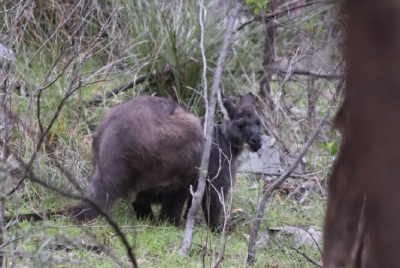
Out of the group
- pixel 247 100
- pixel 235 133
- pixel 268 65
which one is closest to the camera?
pixel 235 133

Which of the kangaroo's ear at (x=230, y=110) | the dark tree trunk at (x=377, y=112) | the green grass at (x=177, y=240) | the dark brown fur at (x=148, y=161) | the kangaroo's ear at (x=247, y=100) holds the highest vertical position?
the dark tree trunk at (x=377, y=112)

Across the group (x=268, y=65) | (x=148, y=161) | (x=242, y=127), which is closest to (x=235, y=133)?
(x=242, y=127)

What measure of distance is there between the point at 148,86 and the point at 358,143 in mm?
7351

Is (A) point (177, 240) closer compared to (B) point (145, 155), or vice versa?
(A) point (177, 240)

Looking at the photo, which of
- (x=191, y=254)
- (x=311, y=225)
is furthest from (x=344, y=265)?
(x=311, y=225)

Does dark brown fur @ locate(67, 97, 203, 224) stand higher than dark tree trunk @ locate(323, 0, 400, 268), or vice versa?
dark tree trunk @ locate(323, 0, 400, 268)

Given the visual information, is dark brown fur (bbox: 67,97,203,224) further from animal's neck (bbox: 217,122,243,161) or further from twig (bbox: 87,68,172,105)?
twig (bbox: 87,68,172,105)

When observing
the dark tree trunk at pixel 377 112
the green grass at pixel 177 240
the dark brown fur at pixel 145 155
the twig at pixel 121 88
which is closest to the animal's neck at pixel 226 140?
the green grass at pixel 177 240

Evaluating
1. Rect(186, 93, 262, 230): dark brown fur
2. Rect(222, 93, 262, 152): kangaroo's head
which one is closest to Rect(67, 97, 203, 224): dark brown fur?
Rect(186, 93, 262, 230): dark brown fur

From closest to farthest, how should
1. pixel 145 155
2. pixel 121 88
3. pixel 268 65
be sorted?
pixel 145 155, pixel 121 88, pixel 268 65

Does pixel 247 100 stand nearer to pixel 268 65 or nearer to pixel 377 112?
pixel 268 65

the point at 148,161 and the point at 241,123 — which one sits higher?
the point at 241,123

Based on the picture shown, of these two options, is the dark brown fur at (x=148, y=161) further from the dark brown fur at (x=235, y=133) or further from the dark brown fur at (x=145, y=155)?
the dark brown fur at (x=235, y=133)

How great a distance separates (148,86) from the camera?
8266 mm
